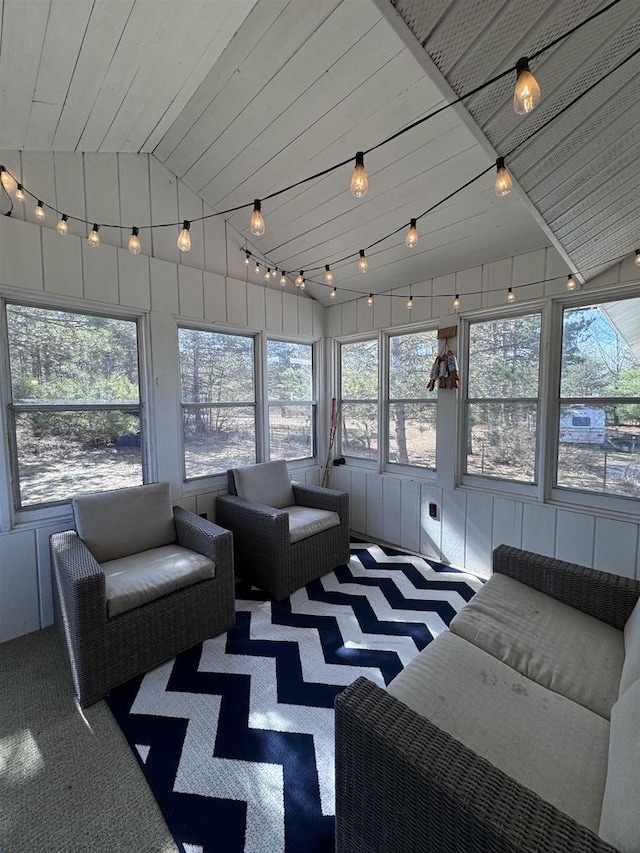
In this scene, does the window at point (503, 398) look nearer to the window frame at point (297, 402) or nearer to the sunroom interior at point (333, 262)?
the sunroom interior at point (333, 262)

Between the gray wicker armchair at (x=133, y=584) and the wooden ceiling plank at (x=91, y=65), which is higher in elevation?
the wooden ceiling plank at (x=91, y=65)

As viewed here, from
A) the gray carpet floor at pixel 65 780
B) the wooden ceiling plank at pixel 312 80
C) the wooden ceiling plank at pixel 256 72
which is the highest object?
the wooden ceiling plank at pixel 256 72

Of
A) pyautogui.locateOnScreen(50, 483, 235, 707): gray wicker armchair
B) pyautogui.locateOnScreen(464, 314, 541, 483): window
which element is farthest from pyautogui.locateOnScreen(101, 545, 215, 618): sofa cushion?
pyautogui.locateOnScreen(464, 314, 541, 483): window

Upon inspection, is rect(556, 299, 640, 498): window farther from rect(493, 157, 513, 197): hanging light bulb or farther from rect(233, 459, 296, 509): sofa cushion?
rect(233, 459, 296, 509): sofa cushion

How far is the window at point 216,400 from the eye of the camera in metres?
2.98

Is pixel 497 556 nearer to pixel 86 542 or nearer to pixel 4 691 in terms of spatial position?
pixel 86 542

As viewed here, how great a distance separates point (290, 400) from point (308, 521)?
1369 millimetres

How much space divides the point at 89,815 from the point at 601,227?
10.7 feet

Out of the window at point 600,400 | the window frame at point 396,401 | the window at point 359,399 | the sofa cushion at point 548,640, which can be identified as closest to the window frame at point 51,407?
the window at point 359,399

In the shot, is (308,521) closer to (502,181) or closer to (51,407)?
(51,407)

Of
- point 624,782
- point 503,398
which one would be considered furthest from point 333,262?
point 624,782

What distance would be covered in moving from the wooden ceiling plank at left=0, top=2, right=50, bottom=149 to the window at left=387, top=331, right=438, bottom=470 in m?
2.82

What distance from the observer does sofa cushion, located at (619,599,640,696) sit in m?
1.10

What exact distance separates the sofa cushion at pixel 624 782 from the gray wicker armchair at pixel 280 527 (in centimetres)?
191
